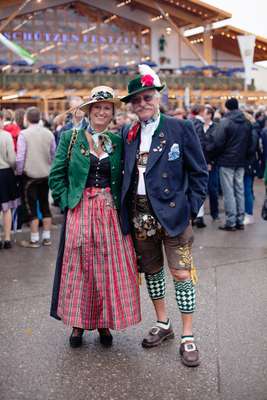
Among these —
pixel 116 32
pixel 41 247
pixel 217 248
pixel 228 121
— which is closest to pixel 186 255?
pixel 217 248

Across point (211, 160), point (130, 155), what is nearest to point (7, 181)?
point (211, 160)

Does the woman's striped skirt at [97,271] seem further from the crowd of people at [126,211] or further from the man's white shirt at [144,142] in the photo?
the man's white shirt at [144,142]

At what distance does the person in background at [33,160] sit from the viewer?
7.03m

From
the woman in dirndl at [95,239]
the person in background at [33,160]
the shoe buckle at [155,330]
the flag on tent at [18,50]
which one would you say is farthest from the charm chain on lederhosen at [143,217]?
the flag on tent at [18,50]

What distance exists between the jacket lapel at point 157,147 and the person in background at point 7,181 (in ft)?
12.0

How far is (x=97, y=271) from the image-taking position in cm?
373

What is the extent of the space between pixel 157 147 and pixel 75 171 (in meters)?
0.58

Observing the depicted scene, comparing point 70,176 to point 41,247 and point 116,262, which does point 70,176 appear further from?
point 41,247

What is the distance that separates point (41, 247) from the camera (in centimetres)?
725

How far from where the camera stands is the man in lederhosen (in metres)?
3.60

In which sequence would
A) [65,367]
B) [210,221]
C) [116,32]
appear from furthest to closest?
[116,32], [210,221], [65,367]

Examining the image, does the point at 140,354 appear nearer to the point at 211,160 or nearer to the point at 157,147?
the point at 157,147

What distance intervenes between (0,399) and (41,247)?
13.5ft

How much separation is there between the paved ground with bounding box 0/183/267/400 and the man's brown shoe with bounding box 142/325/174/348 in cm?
5
